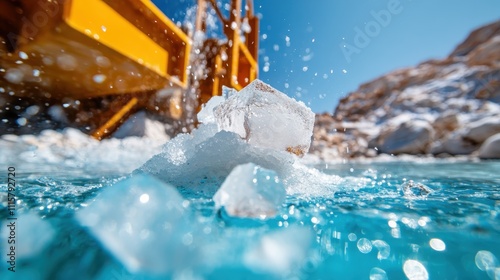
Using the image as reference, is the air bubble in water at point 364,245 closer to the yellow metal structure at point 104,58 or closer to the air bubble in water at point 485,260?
the air bubble in water at point 485,260

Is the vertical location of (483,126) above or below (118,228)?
above

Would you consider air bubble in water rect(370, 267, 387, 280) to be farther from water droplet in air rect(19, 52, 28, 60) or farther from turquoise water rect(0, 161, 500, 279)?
water droplet in air rect(19, 52, 28, 60)

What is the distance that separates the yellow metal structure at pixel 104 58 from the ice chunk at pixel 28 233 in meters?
2.55

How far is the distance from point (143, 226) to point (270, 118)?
1.05 metres

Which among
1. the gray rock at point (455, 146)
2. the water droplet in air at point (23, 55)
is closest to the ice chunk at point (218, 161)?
the water droplet in air at point (23, 55)

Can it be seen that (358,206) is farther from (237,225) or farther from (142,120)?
(142,120)

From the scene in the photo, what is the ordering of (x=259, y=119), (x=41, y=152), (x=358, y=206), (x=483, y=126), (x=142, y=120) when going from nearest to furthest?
1. (x=358, y=206)
2. (x=259, y=119)
3. (x=41, y=152)
4. (x=142, y=120)
5. (x=483, y=126)

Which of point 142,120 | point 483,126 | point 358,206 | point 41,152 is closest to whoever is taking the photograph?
point 358,206

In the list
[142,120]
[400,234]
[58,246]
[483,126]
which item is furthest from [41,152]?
[483,126]

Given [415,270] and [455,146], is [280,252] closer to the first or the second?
[415,270]

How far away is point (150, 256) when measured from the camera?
52 centimetres

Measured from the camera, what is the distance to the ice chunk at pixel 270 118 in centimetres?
150

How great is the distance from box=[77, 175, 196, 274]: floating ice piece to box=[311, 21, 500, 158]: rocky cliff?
6419 millimetres

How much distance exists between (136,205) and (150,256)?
141 millimetres
